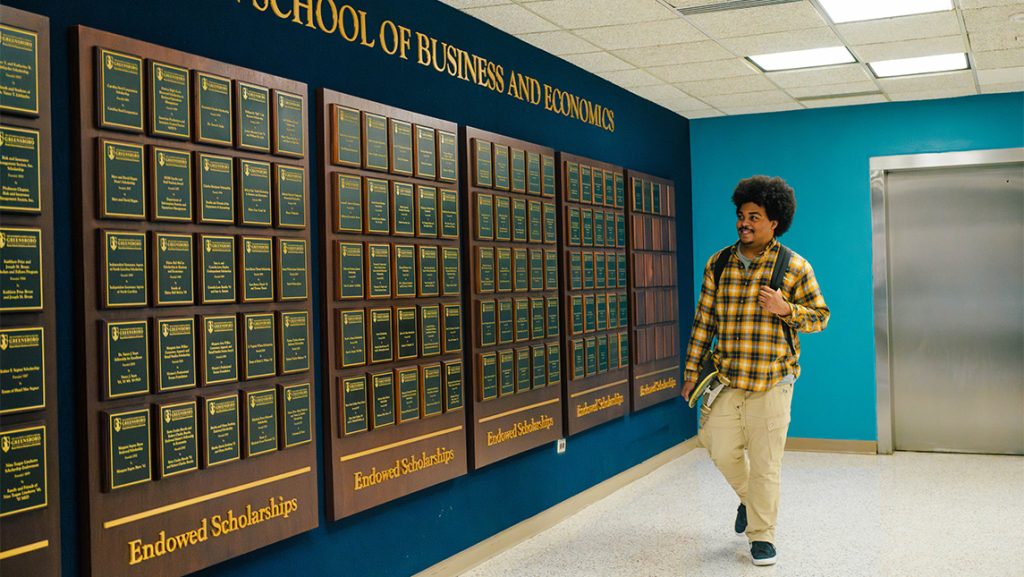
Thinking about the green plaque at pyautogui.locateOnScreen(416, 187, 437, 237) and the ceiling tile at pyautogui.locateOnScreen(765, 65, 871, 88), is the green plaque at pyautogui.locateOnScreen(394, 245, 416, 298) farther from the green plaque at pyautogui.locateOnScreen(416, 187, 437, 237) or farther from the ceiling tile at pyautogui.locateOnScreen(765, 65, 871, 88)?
the ceiling tile at pyautogui.locateOnScreen(765, 65, 871, 88)

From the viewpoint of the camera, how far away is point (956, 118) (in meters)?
7.04

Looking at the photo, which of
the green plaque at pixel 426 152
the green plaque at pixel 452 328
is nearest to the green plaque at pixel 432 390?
the green plaque at pixel 452 328

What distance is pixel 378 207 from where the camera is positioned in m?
3.71

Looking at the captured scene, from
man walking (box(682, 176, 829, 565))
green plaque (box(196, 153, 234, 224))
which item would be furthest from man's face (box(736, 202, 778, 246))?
green plaque (box(196, 153, 234, 224))

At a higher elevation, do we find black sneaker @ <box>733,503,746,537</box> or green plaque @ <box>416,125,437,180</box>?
green plaque @ <box>416,125,437,180</box>

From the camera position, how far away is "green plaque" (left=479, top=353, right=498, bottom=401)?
4438mm

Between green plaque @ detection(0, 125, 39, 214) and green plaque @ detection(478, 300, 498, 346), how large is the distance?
2.33 metres

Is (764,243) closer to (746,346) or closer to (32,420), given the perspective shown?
(746,346)

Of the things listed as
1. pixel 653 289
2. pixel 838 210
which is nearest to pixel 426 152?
pixel 653 289

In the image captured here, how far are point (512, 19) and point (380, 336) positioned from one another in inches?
70.8

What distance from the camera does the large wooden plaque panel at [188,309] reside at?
2.57 metres

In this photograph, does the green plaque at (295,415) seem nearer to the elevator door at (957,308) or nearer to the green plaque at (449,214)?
the green plaque at (449,214)

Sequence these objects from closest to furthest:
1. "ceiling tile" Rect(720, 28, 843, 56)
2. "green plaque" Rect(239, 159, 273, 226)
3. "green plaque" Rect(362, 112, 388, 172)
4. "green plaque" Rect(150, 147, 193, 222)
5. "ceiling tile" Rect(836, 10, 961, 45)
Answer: "green plaque" Rect(150, 147, 193, 222)
"green plaque" Rect(239, 159, 273, 226)
"green plaque" Rect(362, 112, 388, 172)
"ceiling tile" Rect(836, 10, 961, 45)
"ceiling tile" Rect(720, 28, 843, 56)

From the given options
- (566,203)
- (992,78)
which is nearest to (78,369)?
(566,203)
